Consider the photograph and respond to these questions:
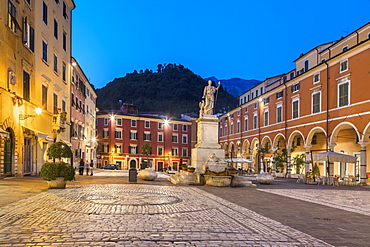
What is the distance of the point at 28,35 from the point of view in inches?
867

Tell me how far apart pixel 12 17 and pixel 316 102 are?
87.7 ft

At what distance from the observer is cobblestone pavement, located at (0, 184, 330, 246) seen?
6004 millimetres

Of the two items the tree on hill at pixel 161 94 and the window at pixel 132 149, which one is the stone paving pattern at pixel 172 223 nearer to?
the window at pixel 132 149

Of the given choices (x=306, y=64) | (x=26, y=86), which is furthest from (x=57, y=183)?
(x=306, y=64)

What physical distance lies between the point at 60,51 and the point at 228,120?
3747cm

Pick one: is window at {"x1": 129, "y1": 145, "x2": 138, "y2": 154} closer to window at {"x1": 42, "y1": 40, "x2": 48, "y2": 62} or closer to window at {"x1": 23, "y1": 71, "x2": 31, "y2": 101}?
window at {"x1": 42, "y1": 40, "x2": 48, "y2": 62}

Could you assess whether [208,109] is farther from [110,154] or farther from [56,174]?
[110,154]

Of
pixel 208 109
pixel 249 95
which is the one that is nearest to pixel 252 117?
pixel 249 95

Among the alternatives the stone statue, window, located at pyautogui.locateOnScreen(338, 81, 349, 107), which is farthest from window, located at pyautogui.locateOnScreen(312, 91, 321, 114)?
the stone statue

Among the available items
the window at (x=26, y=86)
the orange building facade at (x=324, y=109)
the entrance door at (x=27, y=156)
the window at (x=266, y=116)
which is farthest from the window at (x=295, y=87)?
the entrance door at (x=27, y=156)

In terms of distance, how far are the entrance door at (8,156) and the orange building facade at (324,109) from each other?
867 inches

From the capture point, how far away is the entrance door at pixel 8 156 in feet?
62.0

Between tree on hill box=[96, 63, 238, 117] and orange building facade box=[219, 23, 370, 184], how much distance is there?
→ 5061 cm

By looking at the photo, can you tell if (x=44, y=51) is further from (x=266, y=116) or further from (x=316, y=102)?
(x=266, y=116)
